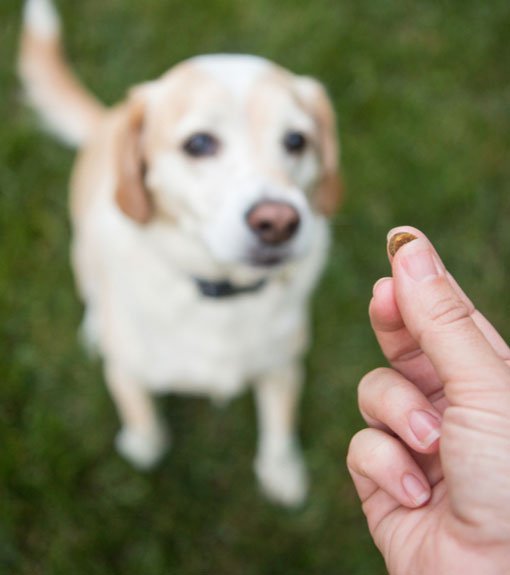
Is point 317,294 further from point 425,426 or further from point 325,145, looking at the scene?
point 425,426

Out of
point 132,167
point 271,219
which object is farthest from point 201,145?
point 271,219

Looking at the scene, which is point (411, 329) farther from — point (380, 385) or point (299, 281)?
point (299, 281)

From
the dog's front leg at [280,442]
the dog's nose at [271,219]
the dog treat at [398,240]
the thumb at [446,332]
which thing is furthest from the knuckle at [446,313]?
the dog's front leg at [280,442]

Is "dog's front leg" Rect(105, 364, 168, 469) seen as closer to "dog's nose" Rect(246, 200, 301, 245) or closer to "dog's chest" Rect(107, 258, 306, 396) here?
"dog's chest" Rect(107, 258, 306, 396)

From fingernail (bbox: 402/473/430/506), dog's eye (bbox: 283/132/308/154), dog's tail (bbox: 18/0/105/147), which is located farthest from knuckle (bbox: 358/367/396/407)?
dog's tail (bbox: 18/0/105/147)

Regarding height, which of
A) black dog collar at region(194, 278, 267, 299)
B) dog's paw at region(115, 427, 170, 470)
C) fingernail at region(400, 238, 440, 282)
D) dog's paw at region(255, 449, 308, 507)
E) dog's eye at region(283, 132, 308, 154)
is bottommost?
dog's paw at region(255, 449, 308, 507)

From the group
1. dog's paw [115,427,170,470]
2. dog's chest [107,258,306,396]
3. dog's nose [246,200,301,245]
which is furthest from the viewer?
dog's paw [115,427,170,470]

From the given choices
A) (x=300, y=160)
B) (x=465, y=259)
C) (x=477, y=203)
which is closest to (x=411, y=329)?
(x=300, y=160)

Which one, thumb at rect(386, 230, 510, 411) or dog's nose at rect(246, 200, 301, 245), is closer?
thumb at rect(386, 230, 510, 411)
